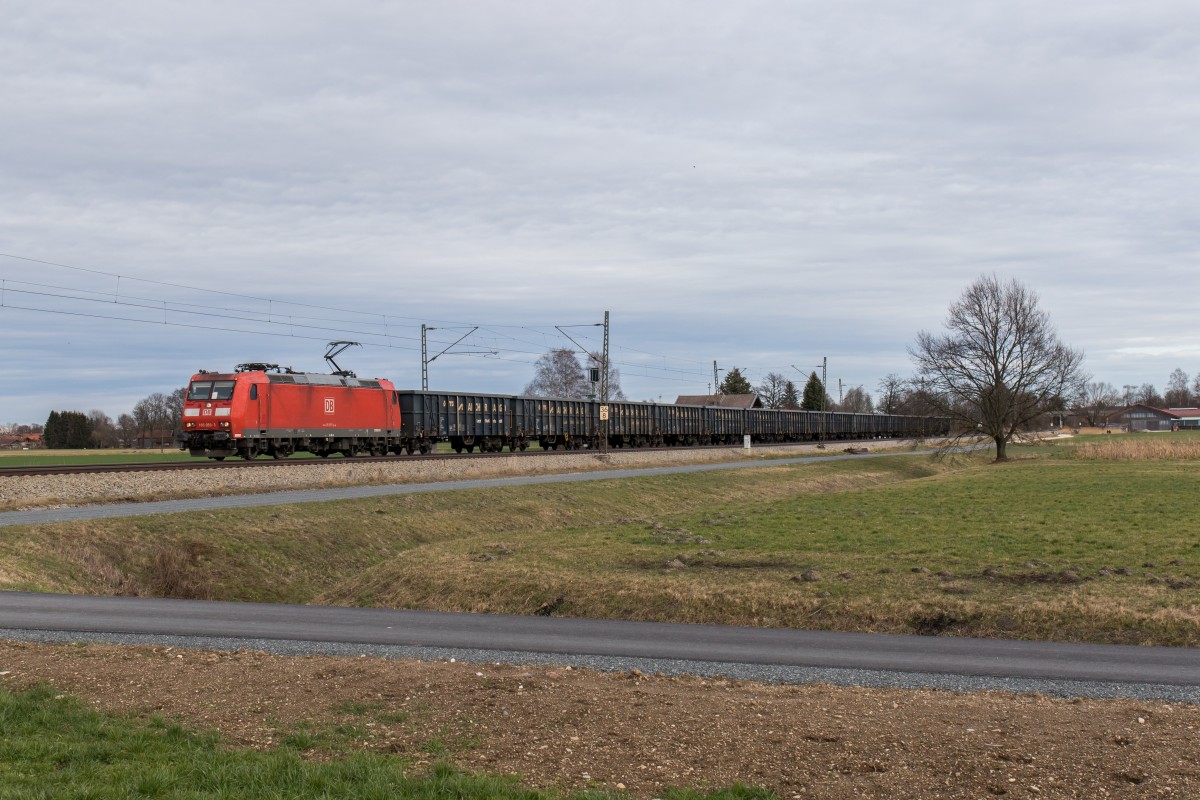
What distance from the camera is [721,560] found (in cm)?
1703

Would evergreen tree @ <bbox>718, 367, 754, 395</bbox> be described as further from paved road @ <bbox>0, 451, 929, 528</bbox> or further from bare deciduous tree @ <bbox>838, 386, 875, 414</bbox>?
paved road @ <bbox>0, 451, 929, 528</bbox>

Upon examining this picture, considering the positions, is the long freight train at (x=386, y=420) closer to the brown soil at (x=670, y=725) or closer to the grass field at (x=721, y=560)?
the grass field at (x=721, y=560)

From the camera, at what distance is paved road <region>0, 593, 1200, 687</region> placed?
32.6 ft

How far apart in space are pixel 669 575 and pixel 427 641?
5.11 m

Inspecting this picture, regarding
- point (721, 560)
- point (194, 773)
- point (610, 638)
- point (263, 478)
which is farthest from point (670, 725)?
point (263, 478)

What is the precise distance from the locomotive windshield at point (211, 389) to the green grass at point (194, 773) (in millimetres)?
30398

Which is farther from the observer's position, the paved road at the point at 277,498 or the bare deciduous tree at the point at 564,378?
the bare deciduous tree at the point at 564,378

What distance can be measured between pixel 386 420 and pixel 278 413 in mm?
7679

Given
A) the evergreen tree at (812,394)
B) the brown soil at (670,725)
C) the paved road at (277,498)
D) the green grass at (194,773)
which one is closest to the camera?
the green grass at (194,773)

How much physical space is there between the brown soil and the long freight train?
27.9m

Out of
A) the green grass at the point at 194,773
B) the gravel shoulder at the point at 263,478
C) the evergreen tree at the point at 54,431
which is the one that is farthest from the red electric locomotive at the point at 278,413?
the evergreen tree at the point at 54,431

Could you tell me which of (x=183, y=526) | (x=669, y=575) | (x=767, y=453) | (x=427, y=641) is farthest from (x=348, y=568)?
(x=767, y=453)

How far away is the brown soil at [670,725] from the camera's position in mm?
6223

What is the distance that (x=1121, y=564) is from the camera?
15672mm
